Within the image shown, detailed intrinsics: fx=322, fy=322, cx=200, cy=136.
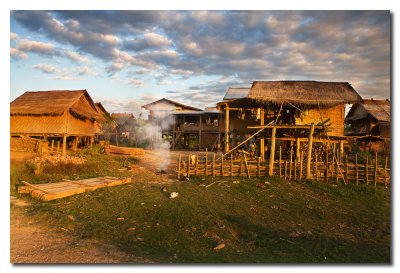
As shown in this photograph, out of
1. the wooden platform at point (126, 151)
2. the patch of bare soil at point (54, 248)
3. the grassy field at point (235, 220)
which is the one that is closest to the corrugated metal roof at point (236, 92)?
the wooden platform at point (126, 151)

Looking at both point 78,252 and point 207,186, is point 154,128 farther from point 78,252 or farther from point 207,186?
point 78,252

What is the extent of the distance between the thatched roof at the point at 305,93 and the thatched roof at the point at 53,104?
959cm

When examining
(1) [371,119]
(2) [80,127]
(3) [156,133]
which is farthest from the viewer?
(3) [156,133]

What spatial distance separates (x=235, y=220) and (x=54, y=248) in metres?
3.89

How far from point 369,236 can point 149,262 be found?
5.05 meters

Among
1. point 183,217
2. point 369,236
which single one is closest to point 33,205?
point 183,217

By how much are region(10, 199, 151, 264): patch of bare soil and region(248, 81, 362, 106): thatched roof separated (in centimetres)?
933

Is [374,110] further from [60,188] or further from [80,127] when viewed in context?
[60,188]

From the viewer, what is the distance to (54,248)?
18.3 feet

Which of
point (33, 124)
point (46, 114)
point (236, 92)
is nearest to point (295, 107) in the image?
point (236, 92)

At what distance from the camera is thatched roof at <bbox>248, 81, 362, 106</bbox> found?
42.6 ft

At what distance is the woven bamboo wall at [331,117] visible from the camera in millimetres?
13977

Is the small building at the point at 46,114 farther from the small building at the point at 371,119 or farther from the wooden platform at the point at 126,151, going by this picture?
the small building at the point at 371,119

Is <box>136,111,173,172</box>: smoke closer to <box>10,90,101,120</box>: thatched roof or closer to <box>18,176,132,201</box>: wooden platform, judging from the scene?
<box>10,90,101,120</box>: thatched roof
